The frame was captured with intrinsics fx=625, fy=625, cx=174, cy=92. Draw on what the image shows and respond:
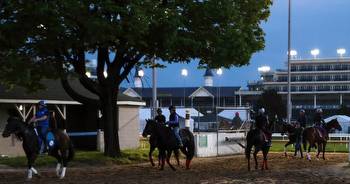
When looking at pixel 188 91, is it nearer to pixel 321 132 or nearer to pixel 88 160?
pixel 321 132

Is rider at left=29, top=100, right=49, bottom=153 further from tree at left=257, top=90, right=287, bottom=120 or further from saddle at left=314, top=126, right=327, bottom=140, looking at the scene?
tree at left=257, top=90, right=287, bottom=120

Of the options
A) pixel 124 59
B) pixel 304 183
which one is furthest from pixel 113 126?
pixel 304 183

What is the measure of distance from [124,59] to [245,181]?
488 inches

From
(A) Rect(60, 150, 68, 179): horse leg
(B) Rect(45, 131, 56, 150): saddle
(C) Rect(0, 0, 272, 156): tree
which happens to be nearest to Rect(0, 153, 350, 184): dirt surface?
(A) Rect(60, 150, 68, 179): horse leg

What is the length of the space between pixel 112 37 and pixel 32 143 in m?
5.72

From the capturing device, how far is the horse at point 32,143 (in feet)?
65.2

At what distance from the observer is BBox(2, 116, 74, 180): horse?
65.2 ft

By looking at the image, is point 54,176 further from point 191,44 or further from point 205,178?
point 191,44

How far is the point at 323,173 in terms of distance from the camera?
21906mm

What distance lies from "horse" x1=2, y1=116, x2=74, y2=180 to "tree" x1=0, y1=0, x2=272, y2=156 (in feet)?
13.2

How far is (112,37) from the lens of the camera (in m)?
23.8

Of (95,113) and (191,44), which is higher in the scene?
(191,44)

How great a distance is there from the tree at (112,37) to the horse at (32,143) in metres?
4.03

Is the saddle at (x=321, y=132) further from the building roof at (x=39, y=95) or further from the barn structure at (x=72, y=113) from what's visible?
the building roof at (x=39, y=95)
